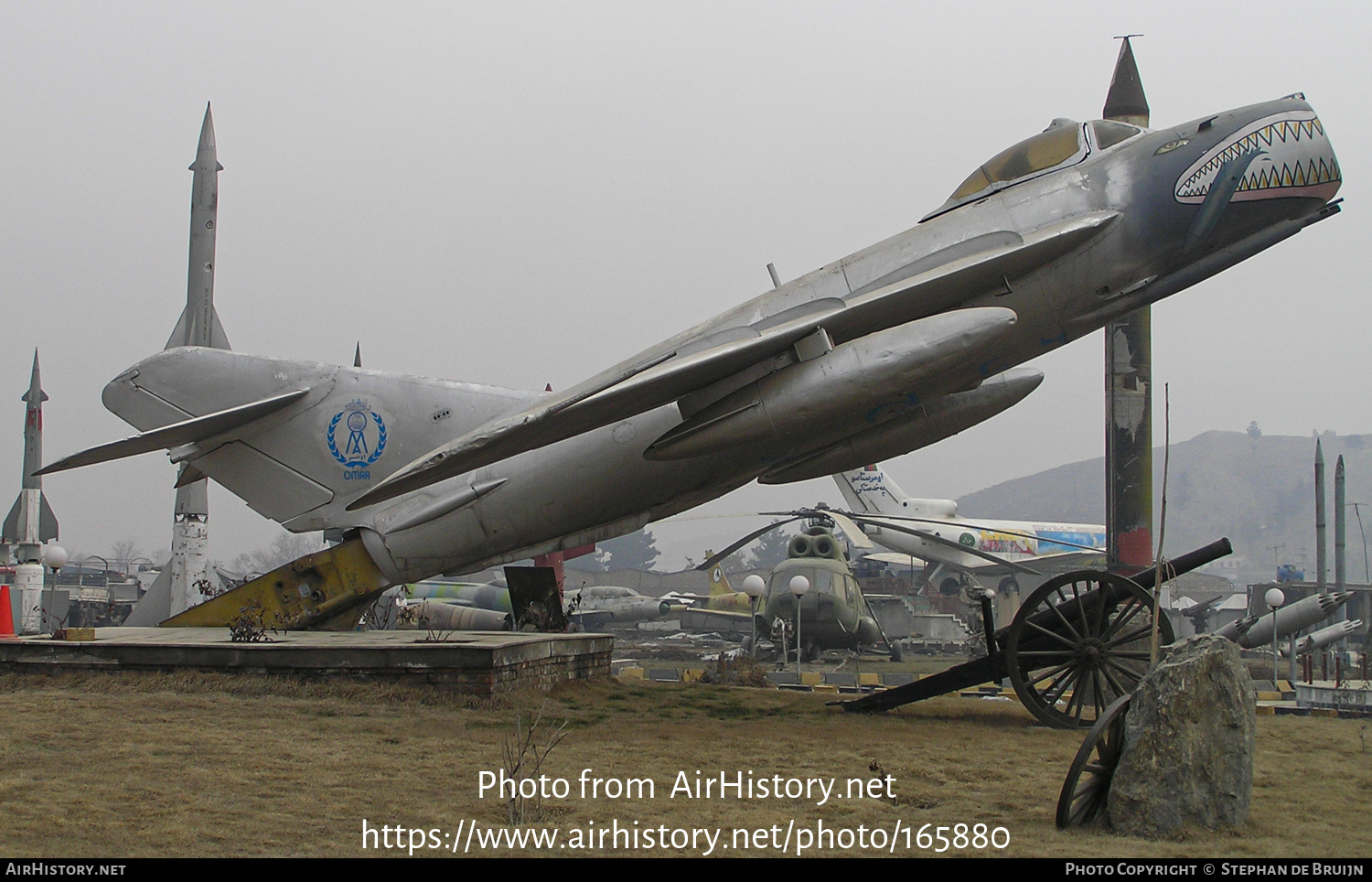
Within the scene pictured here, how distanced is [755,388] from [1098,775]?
4.39 m

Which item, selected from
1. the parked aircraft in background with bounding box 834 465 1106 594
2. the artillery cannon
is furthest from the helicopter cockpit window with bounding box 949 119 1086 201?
the parked aircraft in background with bounding box 834 465 1106 594

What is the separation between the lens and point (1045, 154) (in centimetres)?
1038

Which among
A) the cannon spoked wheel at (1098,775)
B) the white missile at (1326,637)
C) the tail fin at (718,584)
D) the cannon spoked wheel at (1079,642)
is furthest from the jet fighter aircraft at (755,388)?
the tail fin at (718,584)

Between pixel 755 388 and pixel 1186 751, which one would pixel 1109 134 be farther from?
pixel 1186 751

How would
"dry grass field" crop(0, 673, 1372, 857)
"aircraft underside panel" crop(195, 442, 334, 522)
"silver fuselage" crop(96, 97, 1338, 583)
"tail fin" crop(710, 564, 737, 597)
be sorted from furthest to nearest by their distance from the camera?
"tail fin" crop(710, 564, 737, 597)
"aircraft underside panel" crop(195, 442, 334, 522)
"silver fuselage" crop(96, 97, 1338, 583)
"dry grass field" crop(0, 673, 1372, 857)

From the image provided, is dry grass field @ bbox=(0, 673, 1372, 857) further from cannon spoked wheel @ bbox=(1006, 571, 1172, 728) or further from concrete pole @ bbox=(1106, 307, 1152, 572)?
concrete pole @ bbox=(1106, 307, 1152, 572)

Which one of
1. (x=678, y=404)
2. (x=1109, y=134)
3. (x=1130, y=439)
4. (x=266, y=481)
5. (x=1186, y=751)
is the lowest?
Answer: (x=1186, y=751)

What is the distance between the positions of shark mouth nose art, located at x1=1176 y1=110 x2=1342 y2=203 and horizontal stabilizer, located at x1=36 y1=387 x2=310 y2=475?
9.26m

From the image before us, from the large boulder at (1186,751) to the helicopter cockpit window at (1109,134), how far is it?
5.92 metres

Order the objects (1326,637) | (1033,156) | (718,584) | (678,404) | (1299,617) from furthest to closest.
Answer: (718,584), (1326,637), (1299,617), (1033,156), (678,404)

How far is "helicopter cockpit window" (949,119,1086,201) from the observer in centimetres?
1030

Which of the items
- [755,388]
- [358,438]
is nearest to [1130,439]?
[755,388]

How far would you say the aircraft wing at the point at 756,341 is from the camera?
29.7ft
